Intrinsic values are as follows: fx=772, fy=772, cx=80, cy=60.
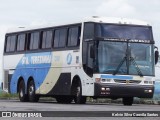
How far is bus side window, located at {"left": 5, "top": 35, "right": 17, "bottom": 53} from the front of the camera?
37.7 metres

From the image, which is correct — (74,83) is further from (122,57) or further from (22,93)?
(22,93)

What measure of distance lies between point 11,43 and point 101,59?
29.1ft

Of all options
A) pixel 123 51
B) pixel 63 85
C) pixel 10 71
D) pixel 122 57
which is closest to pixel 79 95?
pixel 63 85

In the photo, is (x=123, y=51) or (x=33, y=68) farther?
(x=33, y=68)

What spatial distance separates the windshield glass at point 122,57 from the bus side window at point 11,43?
8.39 metres

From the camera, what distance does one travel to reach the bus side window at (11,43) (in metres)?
37.7

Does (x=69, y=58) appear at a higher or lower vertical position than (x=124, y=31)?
lower

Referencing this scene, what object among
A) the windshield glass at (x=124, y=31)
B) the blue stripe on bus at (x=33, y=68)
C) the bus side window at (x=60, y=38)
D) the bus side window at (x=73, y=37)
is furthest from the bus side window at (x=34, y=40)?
the windshield glass at (x=124, y=31)

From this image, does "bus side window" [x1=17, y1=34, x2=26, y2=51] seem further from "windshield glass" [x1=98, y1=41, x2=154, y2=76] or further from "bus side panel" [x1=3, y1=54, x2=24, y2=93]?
"windshield glass" [x1=98, y1=41, x2=154, y2=76]

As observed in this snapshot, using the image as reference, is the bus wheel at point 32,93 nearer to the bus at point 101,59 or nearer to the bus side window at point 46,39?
the bus at point 101,59

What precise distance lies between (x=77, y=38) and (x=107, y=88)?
2663mm

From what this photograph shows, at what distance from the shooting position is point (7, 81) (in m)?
38.1

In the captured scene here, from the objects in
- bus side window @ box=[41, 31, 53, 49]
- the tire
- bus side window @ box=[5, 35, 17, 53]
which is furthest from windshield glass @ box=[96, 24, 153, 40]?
bus side window @ box=[5, 35, 17, 53]

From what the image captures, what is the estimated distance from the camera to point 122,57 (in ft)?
99.8
